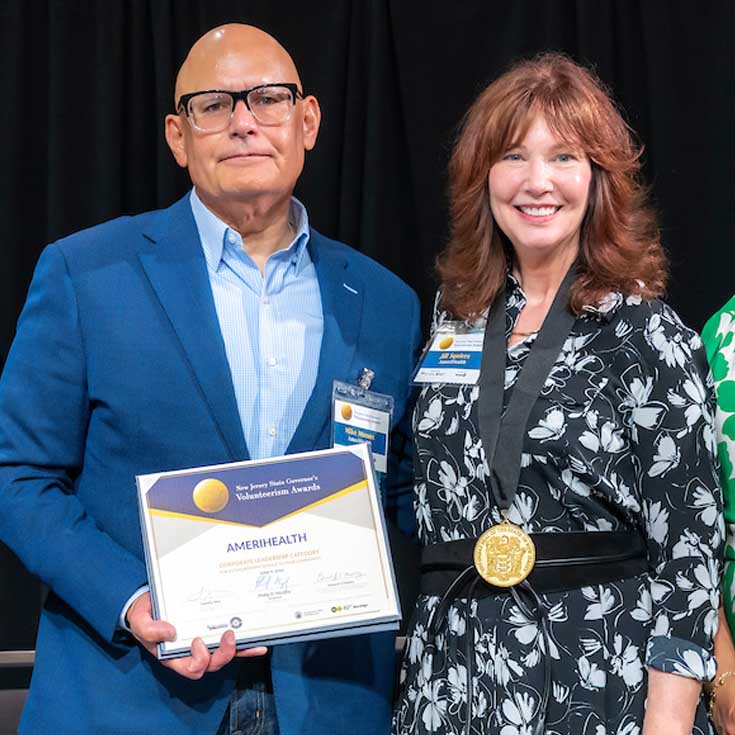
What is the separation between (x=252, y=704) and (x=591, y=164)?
45.0 inches

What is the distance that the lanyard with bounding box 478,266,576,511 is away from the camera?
79.3 inches

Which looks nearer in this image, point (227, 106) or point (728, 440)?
point (728, 440)

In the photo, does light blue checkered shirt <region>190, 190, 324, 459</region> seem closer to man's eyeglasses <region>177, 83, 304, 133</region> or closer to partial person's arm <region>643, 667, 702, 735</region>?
man's eyeglasses <region>177, 83, 304, 133</region>

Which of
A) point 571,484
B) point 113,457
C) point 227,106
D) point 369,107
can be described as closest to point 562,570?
point 571,484

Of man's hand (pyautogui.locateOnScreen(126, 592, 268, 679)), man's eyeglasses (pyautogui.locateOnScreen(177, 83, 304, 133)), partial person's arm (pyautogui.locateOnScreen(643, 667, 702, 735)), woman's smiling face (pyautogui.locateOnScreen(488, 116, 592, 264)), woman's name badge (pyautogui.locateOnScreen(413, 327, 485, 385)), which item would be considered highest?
man's eyeglasses (pyautogui.locateOnScreen(177, 83, 304, 133))

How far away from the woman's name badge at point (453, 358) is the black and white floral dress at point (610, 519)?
142 millimetres

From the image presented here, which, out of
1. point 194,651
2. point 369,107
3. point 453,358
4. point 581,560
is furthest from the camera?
point 369,107

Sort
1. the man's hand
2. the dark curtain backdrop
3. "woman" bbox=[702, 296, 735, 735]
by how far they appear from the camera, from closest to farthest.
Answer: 1. the man's hand
2. "woman" bbox=[702, 296, 735, 735]
3. the dark curtain backdrop

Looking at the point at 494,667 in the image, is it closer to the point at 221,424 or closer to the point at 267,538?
the point at 267,538

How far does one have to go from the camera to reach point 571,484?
1996 millimetres

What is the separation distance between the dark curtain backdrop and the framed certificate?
148 centimetres
